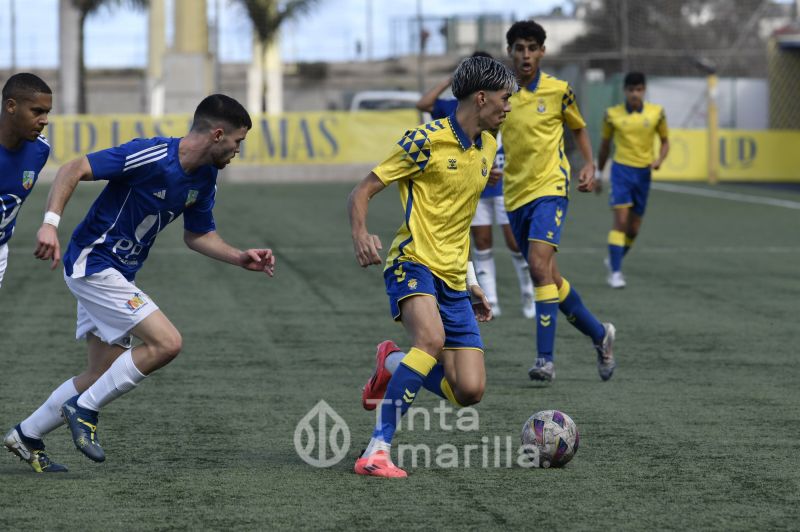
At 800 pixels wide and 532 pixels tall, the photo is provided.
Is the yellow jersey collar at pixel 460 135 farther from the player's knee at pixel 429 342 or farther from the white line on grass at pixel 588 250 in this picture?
the white line on grass at pixel 588 250

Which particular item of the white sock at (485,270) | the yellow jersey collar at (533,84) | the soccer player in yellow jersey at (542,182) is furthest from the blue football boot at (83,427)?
the white sock at (485,270)

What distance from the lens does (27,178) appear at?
20.9ft

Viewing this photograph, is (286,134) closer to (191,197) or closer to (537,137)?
(537,137)

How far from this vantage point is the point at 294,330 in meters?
11.3

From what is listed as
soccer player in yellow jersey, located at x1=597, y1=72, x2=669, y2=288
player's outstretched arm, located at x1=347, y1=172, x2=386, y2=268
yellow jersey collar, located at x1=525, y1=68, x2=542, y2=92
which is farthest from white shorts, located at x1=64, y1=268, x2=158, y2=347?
soccer player in yellow jersey, located at x1=597, y1=72, x2=669, y2=288

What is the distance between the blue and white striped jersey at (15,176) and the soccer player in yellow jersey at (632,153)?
29.9ft

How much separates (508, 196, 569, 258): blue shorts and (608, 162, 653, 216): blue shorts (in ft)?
19.2

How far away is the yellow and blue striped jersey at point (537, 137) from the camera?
9312mm

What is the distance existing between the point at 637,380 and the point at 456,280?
283 centimetres

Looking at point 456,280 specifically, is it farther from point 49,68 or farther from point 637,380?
point 49,68

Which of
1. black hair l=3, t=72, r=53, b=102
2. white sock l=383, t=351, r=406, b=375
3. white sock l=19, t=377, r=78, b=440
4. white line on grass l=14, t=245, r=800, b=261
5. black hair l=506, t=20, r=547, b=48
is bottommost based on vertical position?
white line on grass l=14, t=245, r=800, b=261

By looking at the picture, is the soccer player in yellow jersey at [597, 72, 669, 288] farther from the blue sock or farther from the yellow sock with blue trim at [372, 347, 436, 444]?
the yellow sock with blue trim at [372, 347, 436, 444]

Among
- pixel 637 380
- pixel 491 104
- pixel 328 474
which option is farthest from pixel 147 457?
pixel 637 380

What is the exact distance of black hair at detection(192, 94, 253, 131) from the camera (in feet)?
20.0
